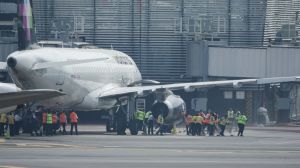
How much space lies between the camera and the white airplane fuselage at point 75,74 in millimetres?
54469

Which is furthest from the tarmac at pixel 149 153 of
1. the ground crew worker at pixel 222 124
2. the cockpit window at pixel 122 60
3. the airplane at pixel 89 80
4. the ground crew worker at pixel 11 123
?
the cockpit window at pixel 122 60

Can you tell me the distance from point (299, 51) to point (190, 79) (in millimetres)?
8313

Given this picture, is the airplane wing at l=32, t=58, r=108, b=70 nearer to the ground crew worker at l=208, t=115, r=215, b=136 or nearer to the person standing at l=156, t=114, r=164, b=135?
the person standing at l=156, t=114, r=164, b=135

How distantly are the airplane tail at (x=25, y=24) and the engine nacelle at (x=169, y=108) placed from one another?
313 inches

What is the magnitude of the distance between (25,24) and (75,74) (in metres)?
3.92

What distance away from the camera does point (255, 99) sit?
82.9 meters

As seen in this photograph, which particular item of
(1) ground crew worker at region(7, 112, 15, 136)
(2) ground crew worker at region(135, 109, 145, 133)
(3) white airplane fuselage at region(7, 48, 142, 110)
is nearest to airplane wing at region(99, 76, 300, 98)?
(3) white airplane fuselage at region(7, 48, 142, 110)

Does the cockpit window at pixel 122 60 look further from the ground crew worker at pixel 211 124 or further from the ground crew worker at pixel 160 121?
the ground crew worker at pixel 211 124

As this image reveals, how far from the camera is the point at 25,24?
196ft

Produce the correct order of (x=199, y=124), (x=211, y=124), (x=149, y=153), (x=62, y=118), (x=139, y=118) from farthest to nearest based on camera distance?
(x=199, y=124), (x=211, y=124), (x=139, y=118), (x=62, y=118), (x=149, y=153)

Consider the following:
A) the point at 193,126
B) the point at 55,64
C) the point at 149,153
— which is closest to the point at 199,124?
the point at 193,126

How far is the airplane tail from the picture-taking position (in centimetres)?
5888

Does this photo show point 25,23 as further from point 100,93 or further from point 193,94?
point 193,94

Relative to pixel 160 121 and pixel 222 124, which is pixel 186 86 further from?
pixel 222 124
